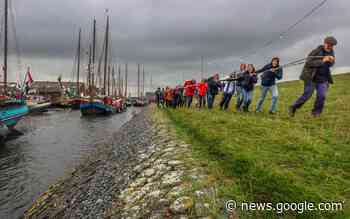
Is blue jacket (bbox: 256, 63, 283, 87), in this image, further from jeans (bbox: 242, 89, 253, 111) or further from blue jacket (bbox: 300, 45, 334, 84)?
blue jacket (bbox: 300, 45, 334, 84)

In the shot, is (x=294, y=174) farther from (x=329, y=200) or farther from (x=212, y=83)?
(x=212, y=83)

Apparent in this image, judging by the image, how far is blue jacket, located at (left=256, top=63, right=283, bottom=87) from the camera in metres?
9.68

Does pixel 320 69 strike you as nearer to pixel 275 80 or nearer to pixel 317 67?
pixel 317 67

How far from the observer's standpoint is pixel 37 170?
935 centimetres

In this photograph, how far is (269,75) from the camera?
10.0 m

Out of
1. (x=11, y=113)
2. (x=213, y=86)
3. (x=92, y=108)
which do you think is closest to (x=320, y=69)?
(x=213, y=86)

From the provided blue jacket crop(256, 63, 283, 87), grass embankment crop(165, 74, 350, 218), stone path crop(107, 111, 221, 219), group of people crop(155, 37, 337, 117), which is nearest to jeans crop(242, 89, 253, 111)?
group of people crop(155, 37, 337, 117)

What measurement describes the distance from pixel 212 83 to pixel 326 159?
1141 cm

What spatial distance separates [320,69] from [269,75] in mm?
2577

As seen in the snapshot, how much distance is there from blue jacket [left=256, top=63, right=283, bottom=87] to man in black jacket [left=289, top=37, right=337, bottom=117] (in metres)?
1.70

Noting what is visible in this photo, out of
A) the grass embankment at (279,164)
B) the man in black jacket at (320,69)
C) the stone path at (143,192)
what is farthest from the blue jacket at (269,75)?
the stone path at (143,192)

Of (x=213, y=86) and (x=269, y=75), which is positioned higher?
(x=269, y=75)

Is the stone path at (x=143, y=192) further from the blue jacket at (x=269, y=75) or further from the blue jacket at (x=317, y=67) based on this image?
the blue jacket at (x=269, y=75)

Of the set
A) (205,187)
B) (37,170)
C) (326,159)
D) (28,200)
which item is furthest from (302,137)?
(37,170)
